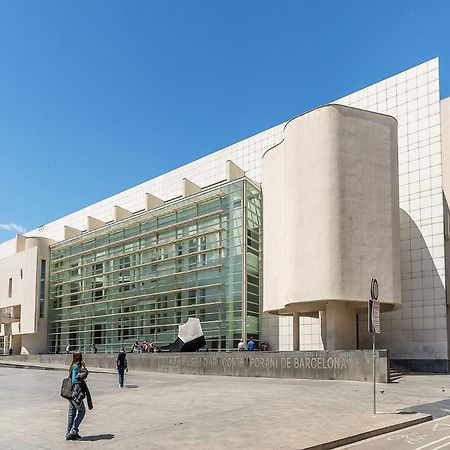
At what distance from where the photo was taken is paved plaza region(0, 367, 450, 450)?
10.2m

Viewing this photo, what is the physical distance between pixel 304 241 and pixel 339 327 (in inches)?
194

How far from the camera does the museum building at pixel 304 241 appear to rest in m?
29.8

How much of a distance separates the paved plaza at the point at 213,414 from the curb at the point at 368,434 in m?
0.11

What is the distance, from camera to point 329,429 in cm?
1120

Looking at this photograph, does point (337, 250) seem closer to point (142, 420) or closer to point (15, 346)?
point (142, 420)

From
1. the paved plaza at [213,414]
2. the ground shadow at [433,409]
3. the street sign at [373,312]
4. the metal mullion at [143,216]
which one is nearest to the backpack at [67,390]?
the paved plaza at [213,414]

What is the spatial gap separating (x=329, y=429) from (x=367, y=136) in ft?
72.4

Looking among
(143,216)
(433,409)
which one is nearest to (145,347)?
(143,216)

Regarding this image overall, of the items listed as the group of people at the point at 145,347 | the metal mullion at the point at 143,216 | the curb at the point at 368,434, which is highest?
the metal mullion at the point at 143,216

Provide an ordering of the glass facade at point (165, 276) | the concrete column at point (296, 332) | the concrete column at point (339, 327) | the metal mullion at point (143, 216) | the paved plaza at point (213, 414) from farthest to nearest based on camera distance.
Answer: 1. the metal mullion at point (143, 216)
2. the glass facade at point (165, 276)
3. the concrete column at point (296, 332)
4. the concrete column at point (339, 327)
5. the paved plaza at point (213, 414)

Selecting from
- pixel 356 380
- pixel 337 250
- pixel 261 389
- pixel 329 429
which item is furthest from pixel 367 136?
pixel 329 429

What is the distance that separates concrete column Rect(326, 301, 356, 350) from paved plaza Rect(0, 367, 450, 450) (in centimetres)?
845

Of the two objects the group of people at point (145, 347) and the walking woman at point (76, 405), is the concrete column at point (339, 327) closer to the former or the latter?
the group of people at point (145, 347)

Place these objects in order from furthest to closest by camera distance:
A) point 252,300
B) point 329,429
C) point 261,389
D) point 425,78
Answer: point 252,300
point 425,78
point 261,389
point 329,429
